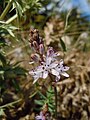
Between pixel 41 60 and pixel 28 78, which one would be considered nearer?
pixel 41 60

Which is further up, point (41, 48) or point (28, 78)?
point (41, 48)

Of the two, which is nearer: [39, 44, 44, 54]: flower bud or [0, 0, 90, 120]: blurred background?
[39, 44, 44, 54]: flower bud

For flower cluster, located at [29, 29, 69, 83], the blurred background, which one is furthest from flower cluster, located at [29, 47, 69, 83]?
the blurred background

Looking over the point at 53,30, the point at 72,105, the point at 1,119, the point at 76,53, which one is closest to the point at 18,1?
the point at 1,119

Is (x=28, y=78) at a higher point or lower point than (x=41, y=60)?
lower

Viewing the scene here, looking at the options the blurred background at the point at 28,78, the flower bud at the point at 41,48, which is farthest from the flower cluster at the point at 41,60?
the blurred background at the point at 28,78

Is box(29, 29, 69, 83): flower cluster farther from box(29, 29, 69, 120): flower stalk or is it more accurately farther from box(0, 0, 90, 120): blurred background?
box(0, 0, 90, 120): blurred background

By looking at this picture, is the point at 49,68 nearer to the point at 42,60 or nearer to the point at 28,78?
the point at 42,60

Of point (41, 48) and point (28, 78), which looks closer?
point (41, 48)

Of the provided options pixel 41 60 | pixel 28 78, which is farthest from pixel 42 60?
pixel 28 78

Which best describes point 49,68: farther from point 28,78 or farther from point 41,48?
point 28,78

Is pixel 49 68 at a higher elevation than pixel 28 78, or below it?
higher

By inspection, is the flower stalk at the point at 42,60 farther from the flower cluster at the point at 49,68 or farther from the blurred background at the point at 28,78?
the blurred background at the point at 28,78
